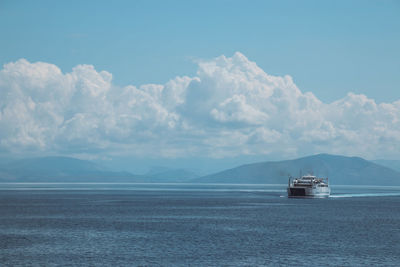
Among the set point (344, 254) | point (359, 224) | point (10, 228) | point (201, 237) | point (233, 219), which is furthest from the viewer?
point (233, 219)

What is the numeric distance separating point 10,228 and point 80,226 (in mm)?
12470

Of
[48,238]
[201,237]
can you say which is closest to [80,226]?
[48,238]

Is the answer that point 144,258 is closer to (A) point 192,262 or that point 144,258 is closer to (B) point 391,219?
(A) point 192,262

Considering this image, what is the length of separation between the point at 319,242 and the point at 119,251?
98.7ft

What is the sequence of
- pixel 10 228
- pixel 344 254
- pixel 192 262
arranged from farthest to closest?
pixel 10 228 → pixel 344 254 → pixel 192 262

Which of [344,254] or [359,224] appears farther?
[359,224]

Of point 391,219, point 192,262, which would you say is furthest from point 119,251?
point 391,219

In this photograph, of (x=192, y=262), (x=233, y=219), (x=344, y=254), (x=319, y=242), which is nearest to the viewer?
(x=192, y=262)

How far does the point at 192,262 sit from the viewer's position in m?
61.7

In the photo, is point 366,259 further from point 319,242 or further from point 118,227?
point 118,227

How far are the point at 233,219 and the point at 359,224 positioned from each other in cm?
2743

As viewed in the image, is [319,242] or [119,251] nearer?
[119,251]

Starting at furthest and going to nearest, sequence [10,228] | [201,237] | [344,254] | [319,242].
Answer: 1. [10,228]
2. [201,237]
3. [319,242]
4. [344,254]

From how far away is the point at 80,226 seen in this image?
102 meters
